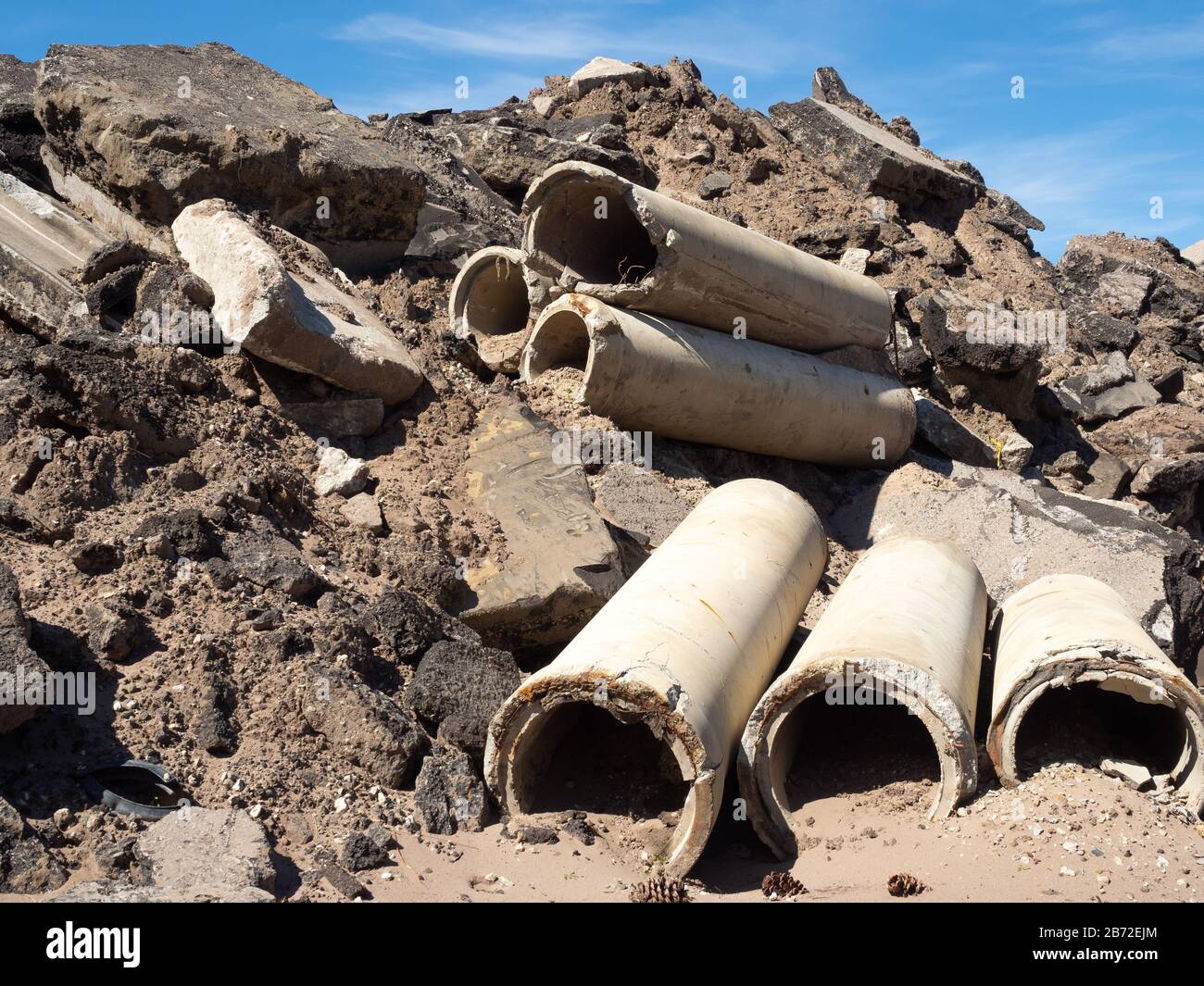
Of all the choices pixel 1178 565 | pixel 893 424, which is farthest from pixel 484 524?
pixel 1178 565

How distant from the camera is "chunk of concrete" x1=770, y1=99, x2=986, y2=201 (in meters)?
14.9

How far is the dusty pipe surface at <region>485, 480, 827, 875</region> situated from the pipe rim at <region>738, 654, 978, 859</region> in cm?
13

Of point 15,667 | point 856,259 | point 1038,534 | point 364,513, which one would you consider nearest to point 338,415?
point 364,513

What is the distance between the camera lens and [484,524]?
670 centimetres

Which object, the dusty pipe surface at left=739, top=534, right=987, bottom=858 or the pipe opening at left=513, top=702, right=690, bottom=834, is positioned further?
the pipe opening at left=513, top=702, right=690, bottom=834

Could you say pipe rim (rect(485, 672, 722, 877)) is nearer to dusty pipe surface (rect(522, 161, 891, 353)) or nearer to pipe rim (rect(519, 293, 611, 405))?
pipe rim (rect(519, 293, 611, 405))

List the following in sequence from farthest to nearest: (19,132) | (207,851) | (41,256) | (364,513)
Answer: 1. (19,132)
2. (41,256)
3. (364,513)
4. (207,851)

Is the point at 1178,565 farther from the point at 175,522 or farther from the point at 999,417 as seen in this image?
the point at 175,522

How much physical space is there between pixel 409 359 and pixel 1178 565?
5837 mm

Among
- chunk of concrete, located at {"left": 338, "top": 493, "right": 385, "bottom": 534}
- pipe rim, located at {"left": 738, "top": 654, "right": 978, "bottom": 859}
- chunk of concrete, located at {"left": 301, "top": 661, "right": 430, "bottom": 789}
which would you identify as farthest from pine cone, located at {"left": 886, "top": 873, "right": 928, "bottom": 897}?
chunk of concrete, located at {"left": 338, "top": 493, "right": 385, "bottom": 534}

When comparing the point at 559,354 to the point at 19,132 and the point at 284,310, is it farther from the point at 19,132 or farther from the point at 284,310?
the point at 19,132

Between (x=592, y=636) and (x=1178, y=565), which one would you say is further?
(x=1178, y=565)

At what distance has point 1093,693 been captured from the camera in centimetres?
592

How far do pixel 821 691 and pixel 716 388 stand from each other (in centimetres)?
371
